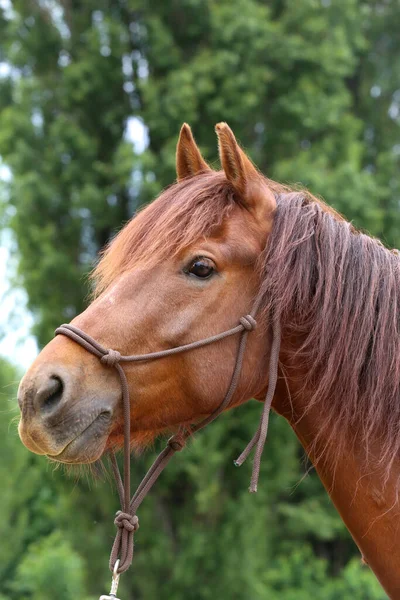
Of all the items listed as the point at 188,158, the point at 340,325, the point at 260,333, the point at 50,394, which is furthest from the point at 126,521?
the point at 188,158

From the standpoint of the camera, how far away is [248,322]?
2094mm

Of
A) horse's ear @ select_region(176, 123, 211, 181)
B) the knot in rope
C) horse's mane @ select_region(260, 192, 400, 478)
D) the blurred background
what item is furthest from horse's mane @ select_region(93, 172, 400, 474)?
the blurred background

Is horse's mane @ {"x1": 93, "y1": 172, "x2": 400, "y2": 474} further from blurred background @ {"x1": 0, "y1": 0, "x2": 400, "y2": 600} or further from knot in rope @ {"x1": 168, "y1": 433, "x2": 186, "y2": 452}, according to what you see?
blurred background @ {"x1": 0, "y1": 0, "x2": 400, "y2": 600}

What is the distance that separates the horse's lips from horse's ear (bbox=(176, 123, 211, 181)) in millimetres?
986

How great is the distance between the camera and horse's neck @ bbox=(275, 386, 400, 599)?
2.01 m

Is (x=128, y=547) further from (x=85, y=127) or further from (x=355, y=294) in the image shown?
(x=85, y=127)

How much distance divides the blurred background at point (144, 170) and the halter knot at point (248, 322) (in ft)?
15.8

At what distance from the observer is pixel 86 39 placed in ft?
25.6

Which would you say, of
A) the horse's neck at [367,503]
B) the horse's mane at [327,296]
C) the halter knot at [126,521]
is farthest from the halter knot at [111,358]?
the horse's neck at [367,503]

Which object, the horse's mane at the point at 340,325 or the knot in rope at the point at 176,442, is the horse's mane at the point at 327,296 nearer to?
the horse's mane at the point at 340,325

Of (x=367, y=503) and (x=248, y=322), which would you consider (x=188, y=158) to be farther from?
(x=367, y=503)

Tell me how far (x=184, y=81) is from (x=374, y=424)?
580 cm

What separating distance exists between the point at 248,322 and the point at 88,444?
598mm

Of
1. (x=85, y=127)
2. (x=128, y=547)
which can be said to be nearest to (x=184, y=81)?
(x=85, y=127)
